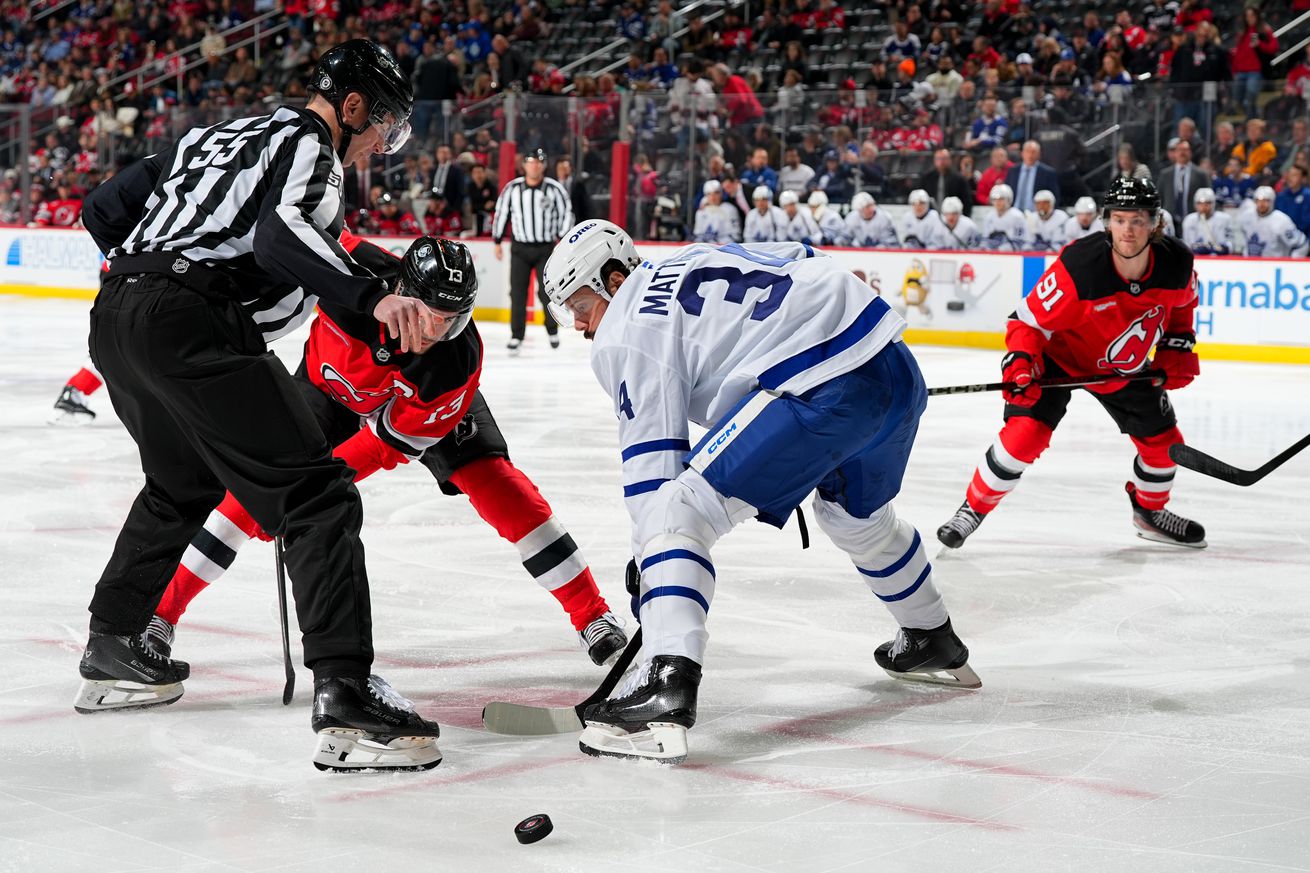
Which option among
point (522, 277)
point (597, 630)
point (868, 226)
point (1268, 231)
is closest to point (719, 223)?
point (868, 226)

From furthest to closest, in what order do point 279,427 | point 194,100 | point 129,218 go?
point 194,100 < point 129,218 < point 279,427

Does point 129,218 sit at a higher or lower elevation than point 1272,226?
higher

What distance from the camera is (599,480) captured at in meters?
6.07

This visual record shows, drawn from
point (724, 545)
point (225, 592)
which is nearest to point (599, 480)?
point (724, 545)

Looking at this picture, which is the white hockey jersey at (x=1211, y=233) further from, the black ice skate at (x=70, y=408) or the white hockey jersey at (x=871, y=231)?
the black ice skate at (x=70, y=408)

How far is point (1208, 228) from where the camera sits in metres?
10.9

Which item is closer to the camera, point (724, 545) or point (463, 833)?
point (463, 833)

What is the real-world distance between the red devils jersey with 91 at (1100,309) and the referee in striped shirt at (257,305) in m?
2.47

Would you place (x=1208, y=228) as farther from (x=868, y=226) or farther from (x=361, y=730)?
(x=361, y=730)

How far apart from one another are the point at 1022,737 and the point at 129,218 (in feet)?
6.41

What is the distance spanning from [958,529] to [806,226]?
315 inches

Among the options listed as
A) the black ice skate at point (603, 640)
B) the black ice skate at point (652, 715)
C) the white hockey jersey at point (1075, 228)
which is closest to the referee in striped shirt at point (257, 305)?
the black ice skate at point (652, 715)

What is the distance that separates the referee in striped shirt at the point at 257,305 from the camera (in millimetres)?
2682

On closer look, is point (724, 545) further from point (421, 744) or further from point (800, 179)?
point (800, 179)
